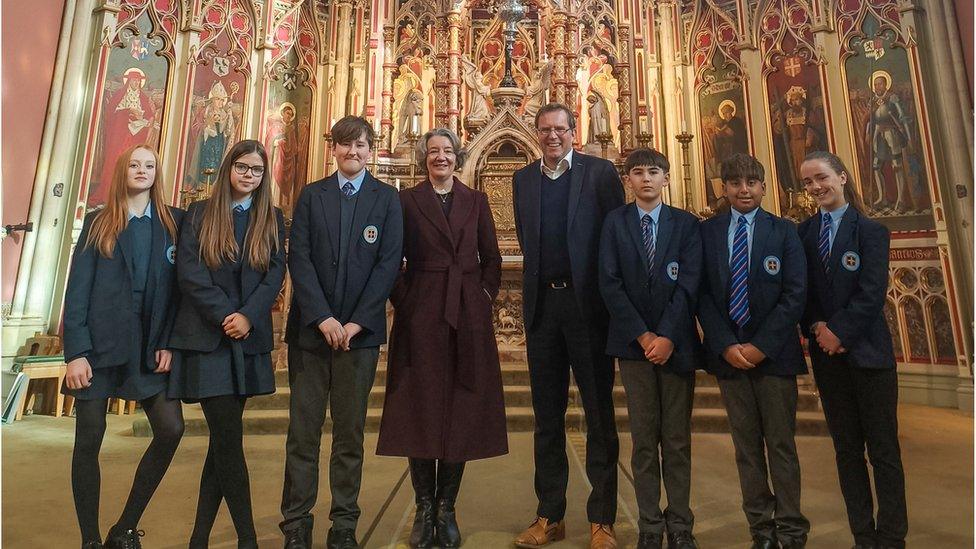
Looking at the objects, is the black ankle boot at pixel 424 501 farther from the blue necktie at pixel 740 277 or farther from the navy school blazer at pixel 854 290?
the navy school blazer at pixel 854 290

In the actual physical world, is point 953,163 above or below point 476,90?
below

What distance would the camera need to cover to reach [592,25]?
820 centimetres

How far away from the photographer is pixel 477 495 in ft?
9.96

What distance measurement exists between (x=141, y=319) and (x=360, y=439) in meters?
0.99

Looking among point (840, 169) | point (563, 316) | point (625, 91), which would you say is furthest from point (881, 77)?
point (563, 316)

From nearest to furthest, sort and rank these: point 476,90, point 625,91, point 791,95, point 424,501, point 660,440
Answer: point 660,440
point 424,501
point 791,95
point 625,91
point 476,90

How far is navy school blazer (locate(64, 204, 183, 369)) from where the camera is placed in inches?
78.0

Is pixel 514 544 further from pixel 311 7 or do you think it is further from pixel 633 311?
pixel 311 7

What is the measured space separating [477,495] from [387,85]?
6.65 metres

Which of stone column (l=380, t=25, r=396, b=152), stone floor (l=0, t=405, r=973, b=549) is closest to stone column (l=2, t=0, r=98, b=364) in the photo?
stone floor (l=0, t=405, r=973, b=549)

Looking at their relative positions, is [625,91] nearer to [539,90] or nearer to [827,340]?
[539,90]

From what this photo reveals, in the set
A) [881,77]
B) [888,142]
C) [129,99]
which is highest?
[881,77]

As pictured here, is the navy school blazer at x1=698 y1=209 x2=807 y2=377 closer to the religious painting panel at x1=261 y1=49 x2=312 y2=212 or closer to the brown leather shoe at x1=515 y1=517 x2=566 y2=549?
the brown leather shoe at x1=515 y1=517 x2=566 y2=549

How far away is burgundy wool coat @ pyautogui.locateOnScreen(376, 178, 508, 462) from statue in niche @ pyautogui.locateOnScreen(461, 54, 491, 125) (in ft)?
19.0
